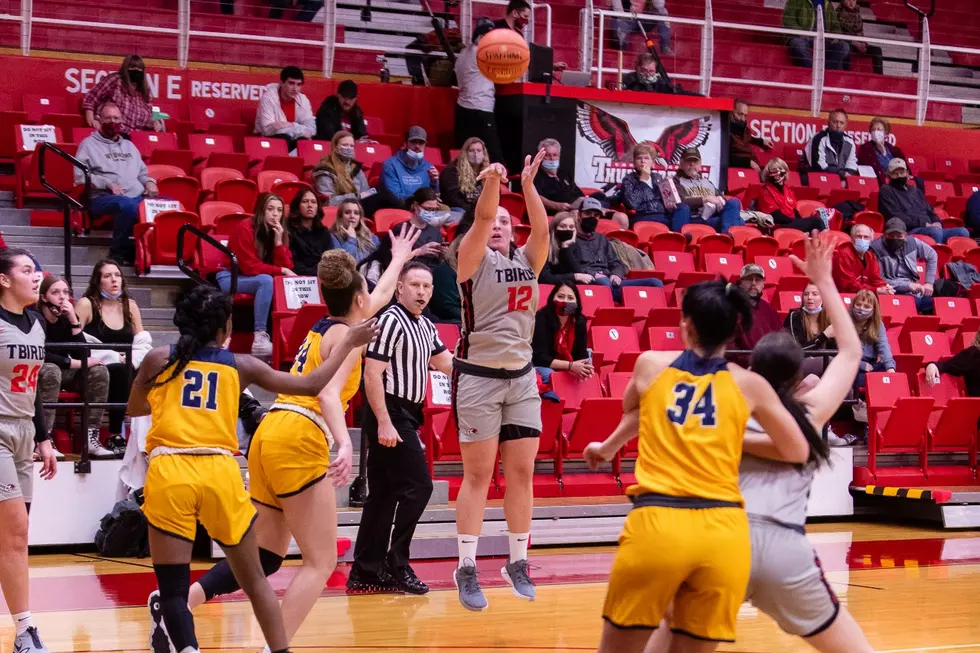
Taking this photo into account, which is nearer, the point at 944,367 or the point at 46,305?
the point at 46,305

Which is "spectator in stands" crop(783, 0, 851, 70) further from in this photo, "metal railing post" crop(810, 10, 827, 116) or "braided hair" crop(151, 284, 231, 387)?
"braided hair" crop(151, 284, 231, 387)

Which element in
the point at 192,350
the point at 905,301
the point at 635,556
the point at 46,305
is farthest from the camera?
the point at 905,301

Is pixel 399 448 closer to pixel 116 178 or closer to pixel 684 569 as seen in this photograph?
pixel 684 569

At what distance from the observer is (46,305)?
8.98m

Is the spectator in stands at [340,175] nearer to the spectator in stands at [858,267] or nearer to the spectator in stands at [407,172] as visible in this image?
the spectator in stands at [407,172]

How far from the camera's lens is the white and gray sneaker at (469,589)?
659 centimetres

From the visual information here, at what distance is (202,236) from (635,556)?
671cm

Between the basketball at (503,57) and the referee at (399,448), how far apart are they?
295cm

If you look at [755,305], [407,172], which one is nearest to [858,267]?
[755,305]

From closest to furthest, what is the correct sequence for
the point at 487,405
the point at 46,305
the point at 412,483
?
the point at 487,405, the point at 412,483, the point at 46,305

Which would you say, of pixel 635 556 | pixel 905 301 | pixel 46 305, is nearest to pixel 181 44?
pixel 46 305

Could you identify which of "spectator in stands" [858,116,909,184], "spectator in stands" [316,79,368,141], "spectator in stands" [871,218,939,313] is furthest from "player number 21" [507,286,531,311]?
"spectator in stands" [858,116,909,184]

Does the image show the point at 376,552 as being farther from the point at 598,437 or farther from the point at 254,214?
the point at 254,214

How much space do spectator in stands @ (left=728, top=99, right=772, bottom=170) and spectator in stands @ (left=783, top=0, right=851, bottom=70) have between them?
2592 millimetres
